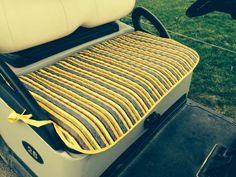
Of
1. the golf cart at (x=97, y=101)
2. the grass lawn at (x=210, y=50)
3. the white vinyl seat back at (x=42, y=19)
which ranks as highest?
the white vinyl seat back at (x=42, y=19)

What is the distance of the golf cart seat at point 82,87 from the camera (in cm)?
131

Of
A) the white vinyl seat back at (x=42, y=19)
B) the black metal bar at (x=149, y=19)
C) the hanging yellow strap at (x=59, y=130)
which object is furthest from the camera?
the black metal bar at (x=149, y=19)

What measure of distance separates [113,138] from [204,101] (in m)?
1.32

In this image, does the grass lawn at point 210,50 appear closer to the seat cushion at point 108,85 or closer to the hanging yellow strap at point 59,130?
the seat cushion at point 108,85

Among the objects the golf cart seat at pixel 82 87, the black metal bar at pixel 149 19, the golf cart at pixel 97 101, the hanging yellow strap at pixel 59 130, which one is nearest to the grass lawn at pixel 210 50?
the golf cart at pixel 97 101

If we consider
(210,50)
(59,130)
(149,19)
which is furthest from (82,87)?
(210,50)

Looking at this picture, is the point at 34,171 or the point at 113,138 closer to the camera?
the point at 113,138

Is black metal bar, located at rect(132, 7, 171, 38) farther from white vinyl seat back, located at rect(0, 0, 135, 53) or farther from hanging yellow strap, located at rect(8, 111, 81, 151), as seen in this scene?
hanging yellow strap, located at rect(8, 111, 81, 151)

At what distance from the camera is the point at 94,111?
1.36 meters

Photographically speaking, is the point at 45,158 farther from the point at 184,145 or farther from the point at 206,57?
the point at 206,57

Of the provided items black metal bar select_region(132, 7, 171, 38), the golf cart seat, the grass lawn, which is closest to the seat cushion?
the golf cart seat

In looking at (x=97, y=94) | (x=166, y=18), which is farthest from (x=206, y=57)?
(x=97, y=94)

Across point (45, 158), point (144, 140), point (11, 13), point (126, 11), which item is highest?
point (11, 13)

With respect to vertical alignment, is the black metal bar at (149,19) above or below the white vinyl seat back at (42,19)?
below
